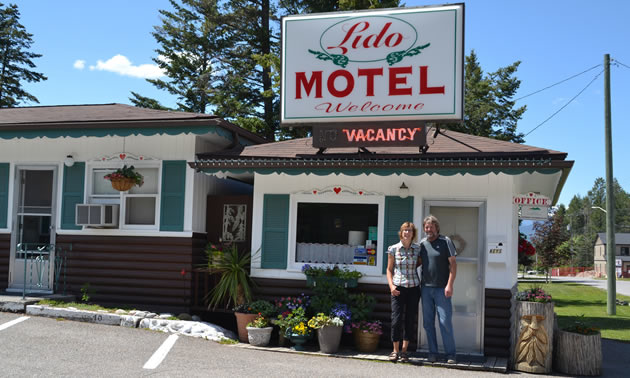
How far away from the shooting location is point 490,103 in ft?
90.1

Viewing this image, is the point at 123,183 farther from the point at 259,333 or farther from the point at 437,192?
the point at 437,192

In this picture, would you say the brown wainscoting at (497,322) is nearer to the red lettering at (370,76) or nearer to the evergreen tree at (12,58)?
the red lettering at (370,76)

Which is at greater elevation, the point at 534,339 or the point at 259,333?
the point at 534,339

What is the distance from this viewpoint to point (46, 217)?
11336 mm

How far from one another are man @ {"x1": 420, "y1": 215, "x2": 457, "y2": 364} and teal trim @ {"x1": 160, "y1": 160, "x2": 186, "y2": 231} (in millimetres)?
4486

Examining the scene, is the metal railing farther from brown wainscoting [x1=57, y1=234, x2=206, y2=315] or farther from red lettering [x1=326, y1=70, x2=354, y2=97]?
red lettering [x1=326, y1=70, x2=354, y2=97]

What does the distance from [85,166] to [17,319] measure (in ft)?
9.95

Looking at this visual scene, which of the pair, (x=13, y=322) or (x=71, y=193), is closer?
(x=13, y=322)

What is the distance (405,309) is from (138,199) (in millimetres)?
5376

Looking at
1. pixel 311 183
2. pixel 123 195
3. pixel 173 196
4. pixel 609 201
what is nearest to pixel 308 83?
pixel 311 183

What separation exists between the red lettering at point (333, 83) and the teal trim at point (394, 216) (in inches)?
72.6

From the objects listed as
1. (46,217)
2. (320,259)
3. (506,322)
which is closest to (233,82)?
(46,217)

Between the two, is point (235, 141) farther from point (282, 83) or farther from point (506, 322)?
point (506, 322)

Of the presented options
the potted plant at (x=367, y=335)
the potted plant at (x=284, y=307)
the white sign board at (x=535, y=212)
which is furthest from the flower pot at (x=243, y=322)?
the white sign board at (x=535, y=212)
